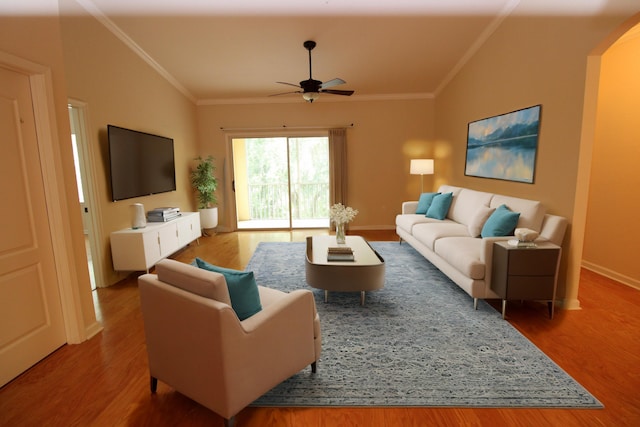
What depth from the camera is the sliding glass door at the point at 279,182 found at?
291 inches

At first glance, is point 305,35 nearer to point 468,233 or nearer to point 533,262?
point 468,233

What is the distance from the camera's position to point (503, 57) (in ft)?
13.2

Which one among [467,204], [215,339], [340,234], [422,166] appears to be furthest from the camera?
[422,166]

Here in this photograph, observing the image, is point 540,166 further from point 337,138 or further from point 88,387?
point 88,387

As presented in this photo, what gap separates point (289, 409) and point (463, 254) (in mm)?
2174

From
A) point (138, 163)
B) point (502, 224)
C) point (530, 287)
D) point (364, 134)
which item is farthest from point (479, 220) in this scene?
point (138, 163)

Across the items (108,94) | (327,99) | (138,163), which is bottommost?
(138,163)

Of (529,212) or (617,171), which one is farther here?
(617,171)

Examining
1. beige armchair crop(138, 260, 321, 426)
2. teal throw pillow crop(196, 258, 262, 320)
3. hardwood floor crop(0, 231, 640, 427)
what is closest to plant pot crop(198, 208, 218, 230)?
hardwood floor crop(0, 231, 640, 427)

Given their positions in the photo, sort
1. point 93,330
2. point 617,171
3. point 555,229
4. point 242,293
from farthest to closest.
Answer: point 617,171 < point 555,229 < point 93,330 < point 242,293

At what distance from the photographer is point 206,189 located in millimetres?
6125

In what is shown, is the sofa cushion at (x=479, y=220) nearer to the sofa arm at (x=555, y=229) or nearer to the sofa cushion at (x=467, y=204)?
the sofa cushion at (x=467, y=204)

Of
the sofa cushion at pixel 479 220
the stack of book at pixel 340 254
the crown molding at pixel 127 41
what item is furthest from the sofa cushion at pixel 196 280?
the crown molding at pixel 127 41

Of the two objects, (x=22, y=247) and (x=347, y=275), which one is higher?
(x=22, y=247)
